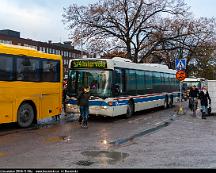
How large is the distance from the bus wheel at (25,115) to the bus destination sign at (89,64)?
429 cm

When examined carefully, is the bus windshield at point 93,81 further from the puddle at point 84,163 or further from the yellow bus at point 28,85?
the puddle at point 84,163

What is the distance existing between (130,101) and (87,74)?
3.38m

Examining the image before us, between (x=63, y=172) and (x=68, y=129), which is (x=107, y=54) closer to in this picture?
(x=68, y=129)

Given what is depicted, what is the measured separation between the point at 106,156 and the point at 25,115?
6621mm

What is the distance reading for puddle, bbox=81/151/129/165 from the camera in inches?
381

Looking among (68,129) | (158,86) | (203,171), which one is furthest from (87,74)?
(203,171)

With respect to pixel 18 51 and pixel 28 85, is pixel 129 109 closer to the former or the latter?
pixel 28 85

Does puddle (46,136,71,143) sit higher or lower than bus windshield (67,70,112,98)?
lower

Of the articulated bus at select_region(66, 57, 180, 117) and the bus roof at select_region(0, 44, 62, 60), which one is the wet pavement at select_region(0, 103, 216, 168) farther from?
the bus roof at select_region(0, 44, 62, 60)

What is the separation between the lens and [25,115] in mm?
16156

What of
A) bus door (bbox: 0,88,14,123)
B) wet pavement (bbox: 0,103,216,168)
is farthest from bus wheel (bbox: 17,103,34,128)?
bus door (bbox: 0,88,14,123)

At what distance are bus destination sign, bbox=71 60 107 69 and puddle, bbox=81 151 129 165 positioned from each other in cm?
894

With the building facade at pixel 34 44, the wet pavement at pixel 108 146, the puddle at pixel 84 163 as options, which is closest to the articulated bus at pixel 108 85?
the wet pavement at pixel 108 146

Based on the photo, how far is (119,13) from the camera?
42781mm
